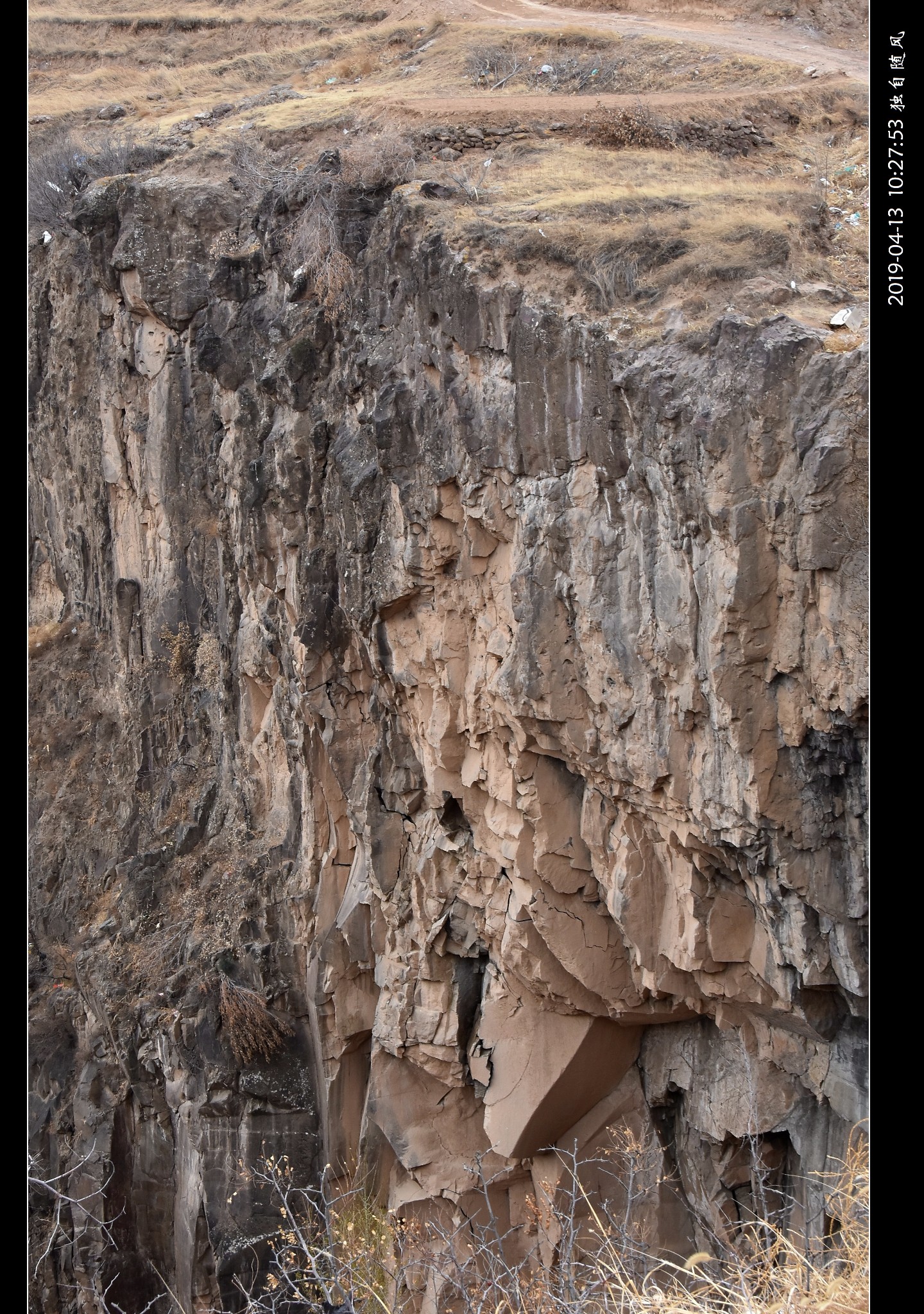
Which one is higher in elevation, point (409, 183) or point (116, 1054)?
point (409, 183)

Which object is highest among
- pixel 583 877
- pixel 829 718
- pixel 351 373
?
pixel 351 373

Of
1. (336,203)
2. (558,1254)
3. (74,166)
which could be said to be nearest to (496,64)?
(336,203)

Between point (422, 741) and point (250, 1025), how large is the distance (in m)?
4.74

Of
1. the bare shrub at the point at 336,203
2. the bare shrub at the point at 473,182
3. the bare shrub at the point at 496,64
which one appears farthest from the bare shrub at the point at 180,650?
the bare shrub at the point at 496,64

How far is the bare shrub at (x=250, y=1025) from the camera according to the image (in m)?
14.9

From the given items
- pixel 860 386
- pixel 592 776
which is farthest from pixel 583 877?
pixel 860 386

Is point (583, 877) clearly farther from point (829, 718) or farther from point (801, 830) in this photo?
point (829, 718)

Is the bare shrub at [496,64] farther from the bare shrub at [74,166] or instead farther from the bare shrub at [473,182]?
the bare shrub at [74,166]

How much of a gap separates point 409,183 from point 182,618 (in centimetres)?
760

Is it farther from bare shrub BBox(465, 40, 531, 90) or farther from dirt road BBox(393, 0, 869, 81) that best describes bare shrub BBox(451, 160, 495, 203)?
dirt road BBox(393, 0, 869, 81)

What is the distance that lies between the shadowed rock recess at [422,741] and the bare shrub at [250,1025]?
0.67 ft

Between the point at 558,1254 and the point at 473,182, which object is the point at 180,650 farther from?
the point at 558,1254

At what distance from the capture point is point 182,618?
1778 centimetres

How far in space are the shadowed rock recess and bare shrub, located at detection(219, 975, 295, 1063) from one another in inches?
8.0
